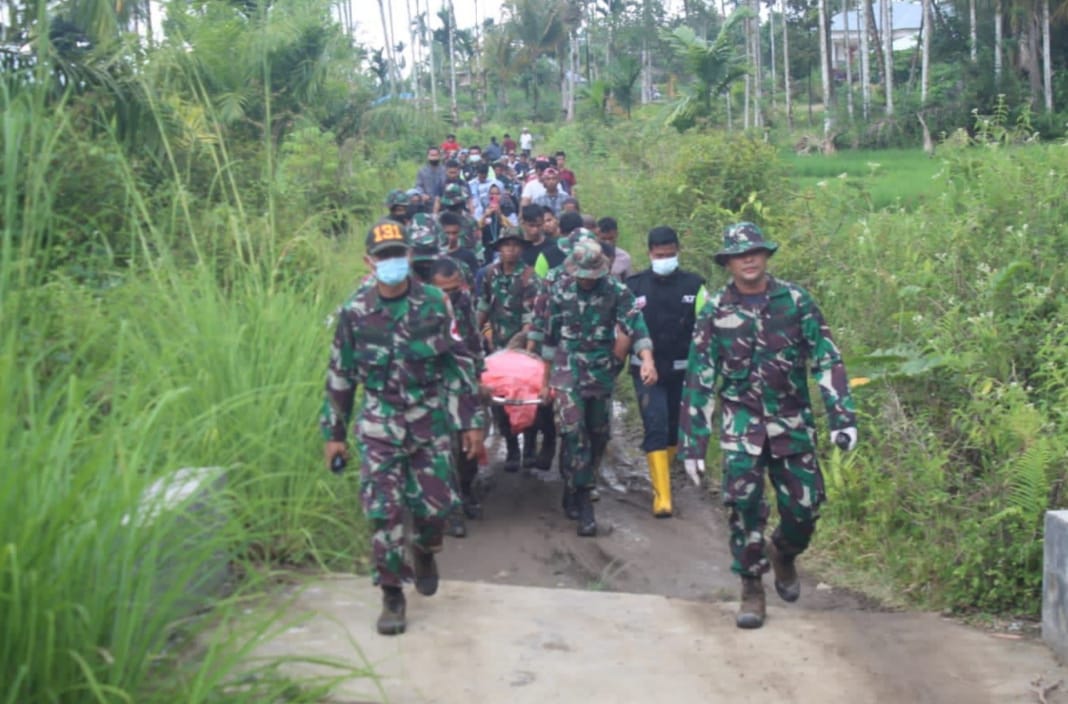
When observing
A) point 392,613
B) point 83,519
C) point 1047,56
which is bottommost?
point 392,613

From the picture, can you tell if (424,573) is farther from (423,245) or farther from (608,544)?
(423,245)

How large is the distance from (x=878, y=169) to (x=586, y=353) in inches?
188

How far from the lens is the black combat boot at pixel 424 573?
6426mm

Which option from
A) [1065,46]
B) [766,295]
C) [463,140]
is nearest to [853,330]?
[766,295]

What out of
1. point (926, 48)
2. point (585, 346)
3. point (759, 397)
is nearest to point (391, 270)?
point (759, 397)

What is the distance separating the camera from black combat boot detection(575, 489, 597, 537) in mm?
8438

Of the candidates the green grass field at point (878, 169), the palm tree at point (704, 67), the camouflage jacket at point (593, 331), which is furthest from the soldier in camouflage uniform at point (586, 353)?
the palm tree at point (704, 67)

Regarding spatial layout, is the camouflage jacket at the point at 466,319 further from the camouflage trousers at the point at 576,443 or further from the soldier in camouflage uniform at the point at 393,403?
the soldier in camouflage uniform at the point at 393,403

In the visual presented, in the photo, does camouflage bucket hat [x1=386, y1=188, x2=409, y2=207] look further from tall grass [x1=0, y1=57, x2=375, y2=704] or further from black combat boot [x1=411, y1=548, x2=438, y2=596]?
tall grass [x1=0, y1=57, x2=375, y2=704]

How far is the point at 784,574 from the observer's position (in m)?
6.66

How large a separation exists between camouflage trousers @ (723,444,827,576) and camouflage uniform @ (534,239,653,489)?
2202 mm

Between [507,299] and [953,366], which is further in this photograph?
[507,299]

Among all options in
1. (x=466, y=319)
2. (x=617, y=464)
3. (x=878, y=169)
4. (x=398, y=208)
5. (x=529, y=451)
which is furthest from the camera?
(x=878, y=169)

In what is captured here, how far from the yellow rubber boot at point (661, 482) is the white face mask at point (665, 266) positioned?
125 centimetres
